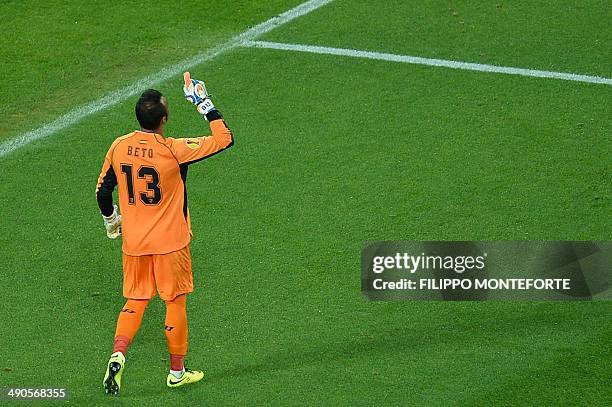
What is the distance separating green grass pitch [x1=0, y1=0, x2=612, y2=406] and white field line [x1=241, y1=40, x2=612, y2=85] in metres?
0.12

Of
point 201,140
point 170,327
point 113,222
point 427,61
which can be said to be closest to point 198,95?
point 201,140

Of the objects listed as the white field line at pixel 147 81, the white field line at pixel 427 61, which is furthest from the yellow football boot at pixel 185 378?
the white field line at pixel 427 61

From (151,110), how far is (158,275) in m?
0.99

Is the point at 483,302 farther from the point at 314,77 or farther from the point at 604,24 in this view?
the point at 604,24

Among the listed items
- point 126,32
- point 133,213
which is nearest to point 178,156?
point 133,213

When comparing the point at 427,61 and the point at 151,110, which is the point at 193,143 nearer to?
the point at 151,110

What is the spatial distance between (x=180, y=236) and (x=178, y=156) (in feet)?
1.58

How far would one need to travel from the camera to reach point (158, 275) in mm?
7695

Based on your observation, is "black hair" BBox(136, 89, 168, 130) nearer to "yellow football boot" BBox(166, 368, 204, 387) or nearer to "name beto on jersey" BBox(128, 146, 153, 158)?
"name beto on jersey" BBox(128, 146, 153, 158)

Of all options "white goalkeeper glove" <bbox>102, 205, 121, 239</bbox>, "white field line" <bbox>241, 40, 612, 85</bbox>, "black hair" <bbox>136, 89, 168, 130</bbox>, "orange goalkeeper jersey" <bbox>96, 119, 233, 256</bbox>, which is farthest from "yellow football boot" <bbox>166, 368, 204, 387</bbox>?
"white field line" <bbox>241, 40, 612, 85</bbox>

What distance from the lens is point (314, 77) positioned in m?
11.6

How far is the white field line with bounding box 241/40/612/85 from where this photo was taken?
11516mm

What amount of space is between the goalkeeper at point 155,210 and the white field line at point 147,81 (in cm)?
331

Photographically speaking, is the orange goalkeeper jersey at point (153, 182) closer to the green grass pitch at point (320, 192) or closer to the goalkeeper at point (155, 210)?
the goalkeeper at point (155, 210)
